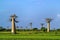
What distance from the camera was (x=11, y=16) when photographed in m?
75.2

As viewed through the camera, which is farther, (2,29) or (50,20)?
(2,29)

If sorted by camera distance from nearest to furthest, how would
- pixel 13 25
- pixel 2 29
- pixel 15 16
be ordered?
pixel 13 25, pixel 15 16, pixel 2 29

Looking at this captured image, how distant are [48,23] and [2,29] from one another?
25538 millimetres

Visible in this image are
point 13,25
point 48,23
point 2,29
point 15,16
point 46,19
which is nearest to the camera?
point 13,25

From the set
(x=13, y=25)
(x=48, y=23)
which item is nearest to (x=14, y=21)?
(x=13, y=25)

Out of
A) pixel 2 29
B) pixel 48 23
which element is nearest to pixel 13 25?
pixel 48 23

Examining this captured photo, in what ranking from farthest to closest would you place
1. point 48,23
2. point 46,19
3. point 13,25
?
point 46,19
point 48,23
point 13,25

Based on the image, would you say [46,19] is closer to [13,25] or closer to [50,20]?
[50,20]

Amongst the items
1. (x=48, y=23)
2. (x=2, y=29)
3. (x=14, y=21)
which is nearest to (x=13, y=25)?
Answer: (x=14, y=21)

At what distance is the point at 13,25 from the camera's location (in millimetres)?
69812

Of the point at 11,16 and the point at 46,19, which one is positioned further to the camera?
the point at 46,19

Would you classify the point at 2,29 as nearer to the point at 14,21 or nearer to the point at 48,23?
the point at 48,23

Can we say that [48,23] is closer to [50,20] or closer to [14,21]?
[50,20]

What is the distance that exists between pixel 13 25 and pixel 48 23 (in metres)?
22.7
